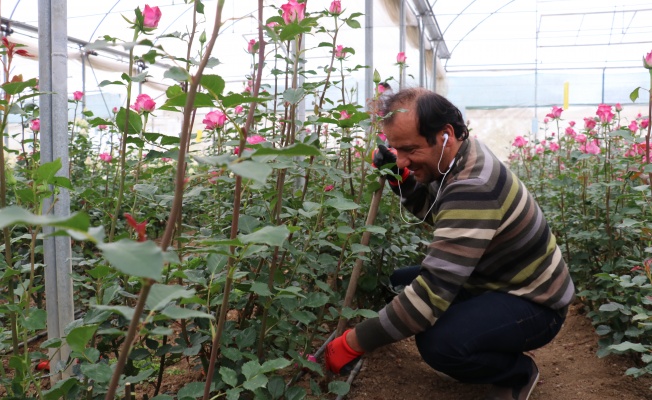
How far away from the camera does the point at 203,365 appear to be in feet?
5.49

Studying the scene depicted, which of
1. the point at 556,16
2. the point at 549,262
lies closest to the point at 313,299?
the point at 549,262

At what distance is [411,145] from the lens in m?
1.92

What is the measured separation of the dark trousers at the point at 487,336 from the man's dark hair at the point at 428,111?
1.88 feet

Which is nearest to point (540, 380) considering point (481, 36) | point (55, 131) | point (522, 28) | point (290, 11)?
point (290, 11)

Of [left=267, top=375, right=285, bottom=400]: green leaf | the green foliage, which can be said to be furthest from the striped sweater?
[left=267, top=375, right=285, bottom=400]: green leaf

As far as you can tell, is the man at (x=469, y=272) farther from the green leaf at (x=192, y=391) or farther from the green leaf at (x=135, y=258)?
the green leaf at (x=135, y=258)

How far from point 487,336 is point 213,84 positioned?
1334mm

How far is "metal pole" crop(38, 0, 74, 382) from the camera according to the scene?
5.24 feet

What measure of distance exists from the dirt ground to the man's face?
0.79m

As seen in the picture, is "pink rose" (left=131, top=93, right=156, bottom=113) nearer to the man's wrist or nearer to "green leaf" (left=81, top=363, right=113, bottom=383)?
"green leaf" (left=81, top=363, right=113, bottom=383)

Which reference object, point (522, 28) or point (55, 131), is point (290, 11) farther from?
point (522, 28)

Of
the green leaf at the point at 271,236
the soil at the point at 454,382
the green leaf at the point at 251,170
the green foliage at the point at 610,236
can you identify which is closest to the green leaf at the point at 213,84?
the green leaf at the point at 271,236

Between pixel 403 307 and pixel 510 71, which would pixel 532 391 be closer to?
pixel 403 307

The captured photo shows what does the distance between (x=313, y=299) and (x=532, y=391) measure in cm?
108
